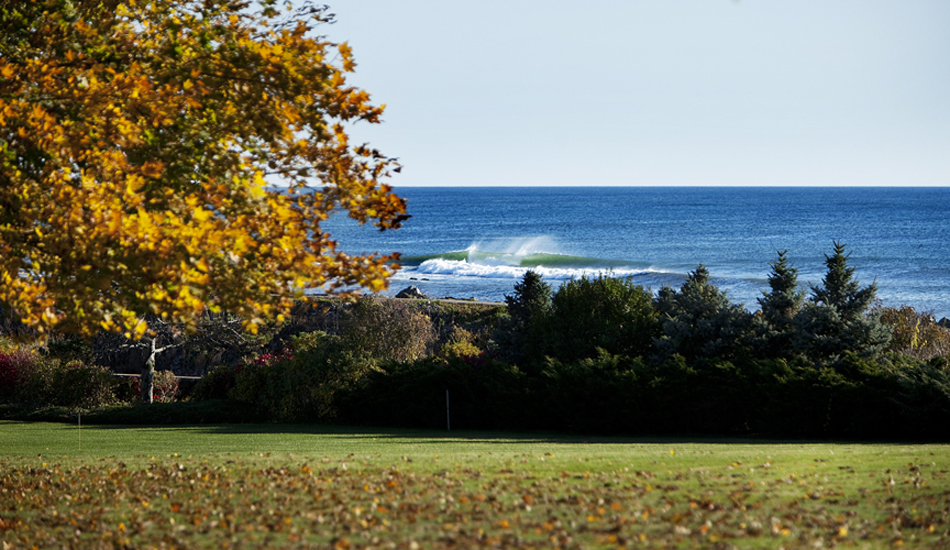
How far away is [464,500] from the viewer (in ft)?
23.2

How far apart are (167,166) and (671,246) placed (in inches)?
2835

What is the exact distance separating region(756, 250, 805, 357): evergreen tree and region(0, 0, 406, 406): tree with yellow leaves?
10853 millimetres

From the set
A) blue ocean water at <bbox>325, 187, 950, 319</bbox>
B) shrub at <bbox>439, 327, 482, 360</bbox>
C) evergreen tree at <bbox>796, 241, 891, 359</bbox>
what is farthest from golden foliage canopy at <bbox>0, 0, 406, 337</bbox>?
blue ocean water at <bbox>325, 187, 950, 319</bbox>

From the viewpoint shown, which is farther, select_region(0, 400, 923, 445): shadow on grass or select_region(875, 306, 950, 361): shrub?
select_region(875, 306, 950, 361): shrub

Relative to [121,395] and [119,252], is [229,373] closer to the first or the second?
[121,395]

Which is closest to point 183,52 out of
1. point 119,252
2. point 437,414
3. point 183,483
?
point 119,252

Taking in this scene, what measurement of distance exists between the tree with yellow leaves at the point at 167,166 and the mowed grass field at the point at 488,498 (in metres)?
1.72

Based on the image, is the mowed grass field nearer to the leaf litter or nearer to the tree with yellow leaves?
the leaf litter

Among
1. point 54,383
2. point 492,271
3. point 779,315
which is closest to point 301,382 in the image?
point 54,383

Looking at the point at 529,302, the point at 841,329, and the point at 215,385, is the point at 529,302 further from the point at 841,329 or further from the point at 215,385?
the point at 215,385

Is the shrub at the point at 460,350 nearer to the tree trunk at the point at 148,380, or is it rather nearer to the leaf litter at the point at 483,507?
the tree trunk at the point at 148,380

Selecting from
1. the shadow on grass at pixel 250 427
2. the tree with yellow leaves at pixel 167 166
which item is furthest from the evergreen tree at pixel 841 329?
the tree with yellow leaves at pixel 167 166

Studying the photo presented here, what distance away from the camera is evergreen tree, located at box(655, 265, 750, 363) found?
637 inches

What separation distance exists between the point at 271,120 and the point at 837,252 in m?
13.7
